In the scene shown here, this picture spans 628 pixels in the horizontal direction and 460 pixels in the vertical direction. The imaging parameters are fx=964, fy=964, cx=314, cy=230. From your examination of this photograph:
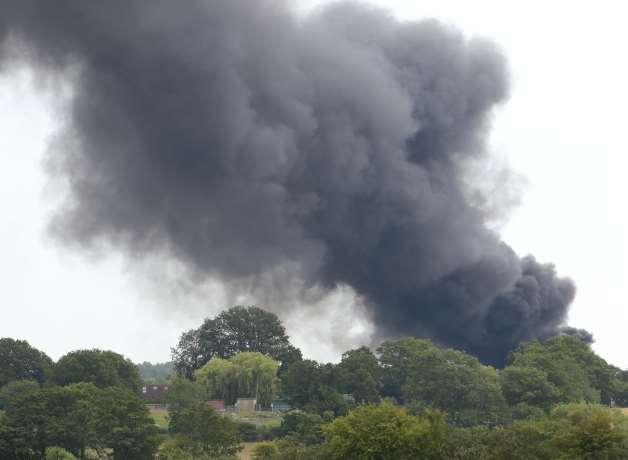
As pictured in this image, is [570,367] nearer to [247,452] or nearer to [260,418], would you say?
[260,418]

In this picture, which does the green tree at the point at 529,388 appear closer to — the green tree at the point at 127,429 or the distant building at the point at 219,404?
the distant building at the point at 219,404

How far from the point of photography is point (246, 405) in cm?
8688

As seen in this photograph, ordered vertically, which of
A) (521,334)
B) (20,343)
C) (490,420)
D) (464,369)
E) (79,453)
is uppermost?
(521,334)

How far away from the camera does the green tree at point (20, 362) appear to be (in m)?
86.9

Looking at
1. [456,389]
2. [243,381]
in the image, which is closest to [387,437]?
[456,389]

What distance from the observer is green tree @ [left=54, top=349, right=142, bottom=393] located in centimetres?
7638

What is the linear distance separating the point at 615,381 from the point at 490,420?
2585 centimetres

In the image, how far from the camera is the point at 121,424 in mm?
52562

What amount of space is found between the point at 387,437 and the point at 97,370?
41965 mm

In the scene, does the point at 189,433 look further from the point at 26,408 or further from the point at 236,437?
the point at 26,408

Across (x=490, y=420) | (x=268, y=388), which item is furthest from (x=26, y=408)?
(x=268, y=388)

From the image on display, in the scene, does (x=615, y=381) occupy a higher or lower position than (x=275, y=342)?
lower

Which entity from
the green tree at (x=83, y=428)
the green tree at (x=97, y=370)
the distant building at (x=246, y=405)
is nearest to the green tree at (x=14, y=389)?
the green tree at (x=97, y=370)

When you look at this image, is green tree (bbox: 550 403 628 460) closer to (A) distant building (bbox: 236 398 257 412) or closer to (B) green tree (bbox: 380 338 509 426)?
(B) green tree (bbox: 380 338 509 426)
